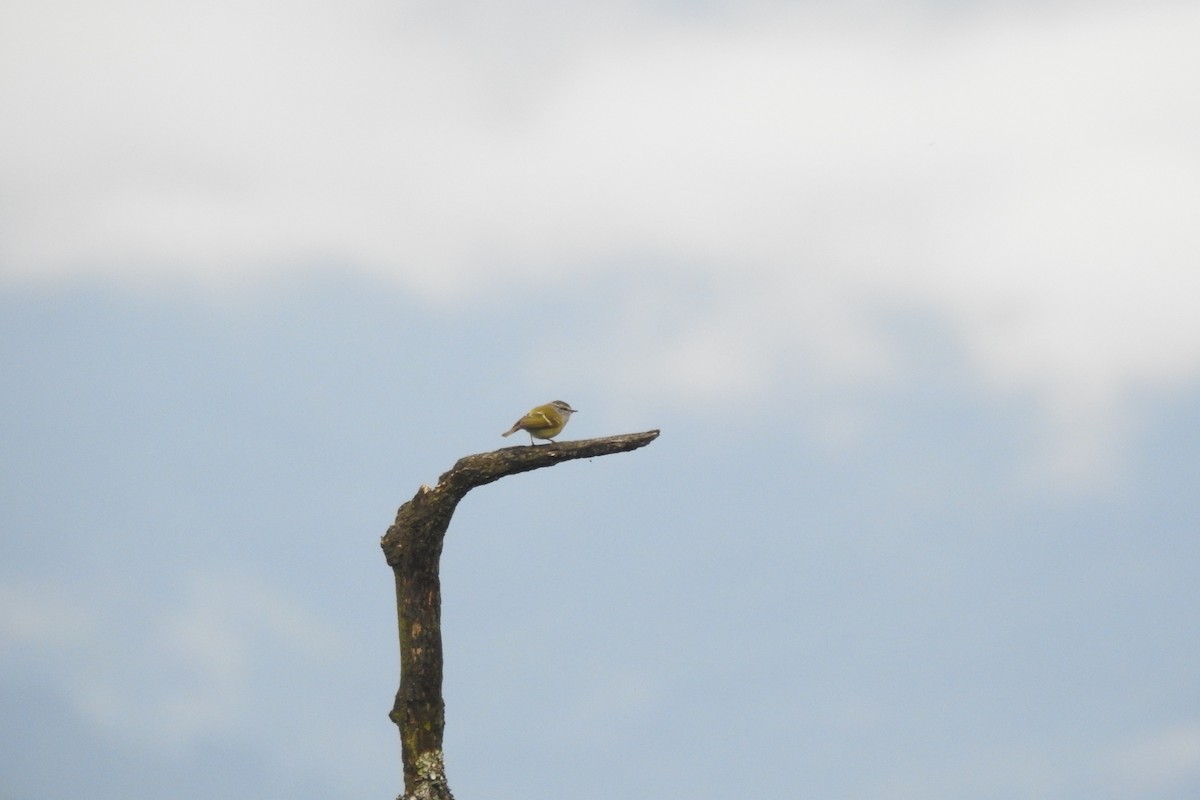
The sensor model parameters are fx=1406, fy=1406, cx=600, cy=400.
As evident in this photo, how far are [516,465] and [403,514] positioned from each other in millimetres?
1525

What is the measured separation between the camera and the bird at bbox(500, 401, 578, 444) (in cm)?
1806

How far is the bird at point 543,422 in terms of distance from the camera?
18.1 metres

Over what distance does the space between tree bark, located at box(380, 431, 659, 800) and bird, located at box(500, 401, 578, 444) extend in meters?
1.26

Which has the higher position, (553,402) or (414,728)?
(553,402)

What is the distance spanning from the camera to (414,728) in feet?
55.5

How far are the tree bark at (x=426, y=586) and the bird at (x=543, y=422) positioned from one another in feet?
4.13

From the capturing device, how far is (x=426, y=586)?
56.0ft

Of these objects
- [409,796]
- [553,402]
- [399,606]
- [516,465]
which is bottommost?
[409,796]

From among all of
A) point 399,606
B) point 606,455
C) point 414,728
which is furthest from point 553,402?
point 414,728

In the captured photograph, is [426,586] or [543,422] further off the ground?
[543,422]

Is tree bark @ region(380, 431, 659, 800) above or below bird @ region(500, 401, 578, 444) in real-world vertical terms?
below

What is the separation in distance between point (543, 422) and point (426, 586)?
8.58 ft

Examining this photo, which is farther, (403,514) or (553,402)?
(553,402)

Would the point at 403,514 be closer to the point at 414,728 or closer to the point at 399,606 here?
the point at 399,606
